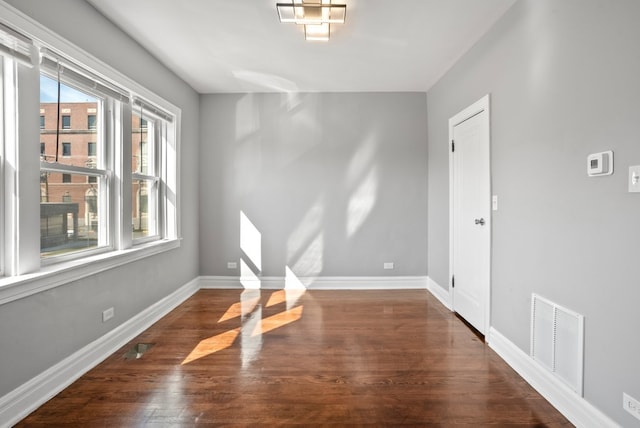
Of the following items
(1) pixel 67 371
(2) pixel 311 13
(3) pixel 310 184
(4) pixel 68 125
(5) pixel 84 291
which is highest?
(2) pixel 311 13

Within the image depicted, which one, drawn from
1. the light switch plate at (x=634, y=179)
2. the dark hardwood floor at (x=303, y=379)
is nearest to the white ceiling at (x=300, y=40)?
the light switch plate at (x=634, y=179)

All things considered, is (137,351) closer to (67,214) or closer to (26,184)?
(67,214)

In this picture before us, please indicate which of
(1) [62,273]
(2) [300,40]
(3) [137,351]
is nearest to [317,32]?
(2) [300,40]

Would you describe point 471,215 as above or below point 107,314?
above

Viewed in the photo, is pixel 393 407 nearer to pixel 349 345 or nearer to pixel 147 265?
pixel 349 345

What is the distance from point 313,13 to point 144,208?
2627mm

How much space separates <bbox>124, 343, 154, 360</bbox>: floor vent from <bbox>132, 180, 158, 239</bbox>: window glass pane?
1110 millimetres

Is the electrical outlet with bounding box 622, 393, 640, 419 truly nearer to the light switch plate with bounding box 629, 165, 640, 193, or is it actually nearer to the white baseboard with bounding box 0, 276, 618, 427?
the white baseboard with bounding box 0, 276, 618, 427

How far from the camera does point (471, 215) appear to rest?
10.9 ft

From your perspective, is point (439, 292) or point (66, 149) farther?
point (439, 292)

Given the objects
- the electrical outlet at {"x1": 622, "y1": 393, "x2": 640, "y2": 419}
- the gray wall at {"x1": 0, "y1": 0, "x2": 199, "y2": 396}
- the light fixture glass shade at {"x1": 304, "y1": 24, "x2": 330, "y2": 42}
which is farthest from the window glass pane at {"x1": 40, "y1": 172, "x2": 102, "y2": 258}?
the electrical outlet at {"x1": 622, "y1": 393, "x2": 640, "y2": 419}

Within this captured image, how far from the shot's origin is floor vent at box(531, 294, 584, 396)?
1878mm

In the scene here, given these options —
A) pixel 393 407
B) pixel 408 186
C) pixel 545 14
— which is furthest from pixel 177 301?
pixel 545 14

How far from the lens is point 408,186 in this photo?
4.67m
